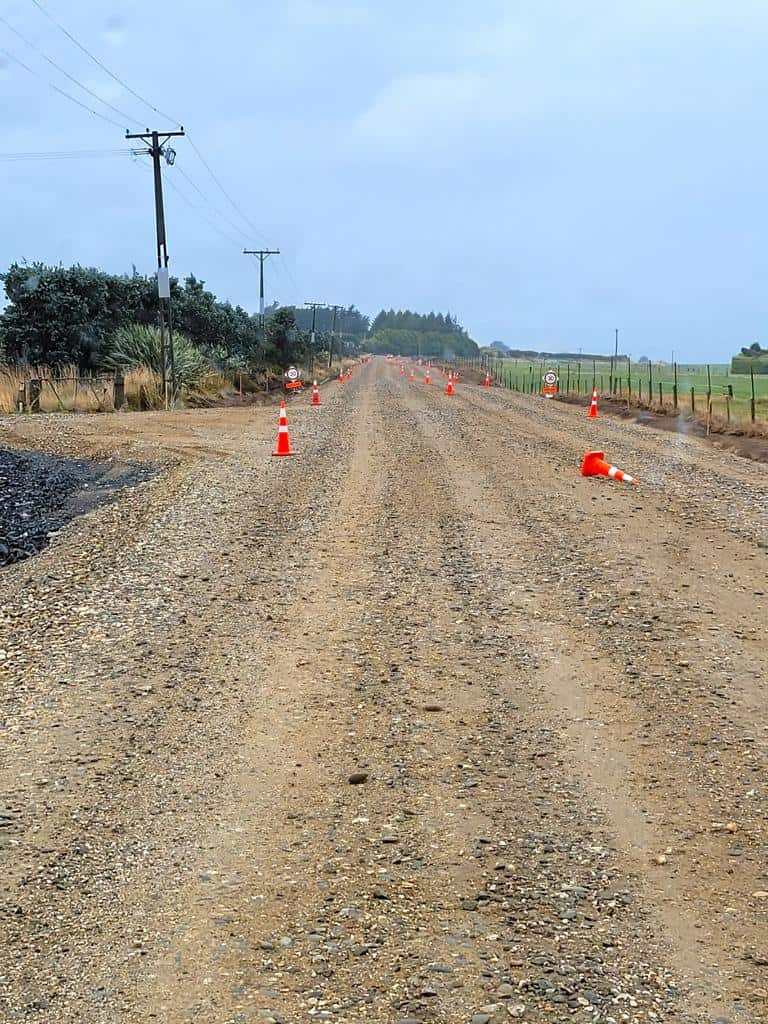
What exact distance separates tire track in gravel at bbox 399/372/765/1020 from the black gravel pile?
5.12 m

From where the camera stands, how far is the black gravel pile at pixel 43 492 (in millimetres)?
11920

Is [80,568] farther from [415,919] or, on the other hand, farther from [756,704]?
A: [415,919]

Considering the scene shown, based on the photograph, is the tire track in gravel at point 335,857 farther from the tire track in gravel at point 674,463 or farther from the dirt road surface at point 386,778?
the tire track in gravel at point 674,463

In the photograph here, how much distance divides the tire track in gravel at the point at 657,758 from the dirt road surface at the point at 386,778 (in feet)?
0.06


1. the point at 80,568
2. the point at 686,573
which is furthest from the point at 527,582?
the point at 80,568

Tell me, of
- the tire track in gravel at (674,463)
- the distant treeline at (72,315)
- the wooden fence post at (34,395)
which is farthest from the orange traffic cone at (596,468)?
the distant treeline at (72,315)

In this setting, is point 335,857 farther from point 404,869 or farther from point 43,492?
point 43,492

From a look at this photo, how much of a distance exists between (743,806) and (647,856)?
67 cm

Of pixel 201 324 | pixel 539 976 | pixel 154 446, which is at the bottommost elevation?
pixel 539 976

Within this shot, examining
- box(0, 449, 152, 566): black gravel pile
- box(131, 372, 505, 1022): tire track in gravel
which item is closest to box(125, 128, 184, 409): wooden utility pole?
box(0, 449, 152, 566): black gravel pile

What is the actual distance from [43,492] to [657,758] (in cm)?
1180

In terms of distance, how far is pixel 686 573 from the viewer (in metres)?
9.23

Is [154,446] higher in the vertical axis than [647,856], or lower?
higher

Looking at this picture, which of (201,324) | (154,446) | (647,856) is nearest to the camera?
(647,856)
